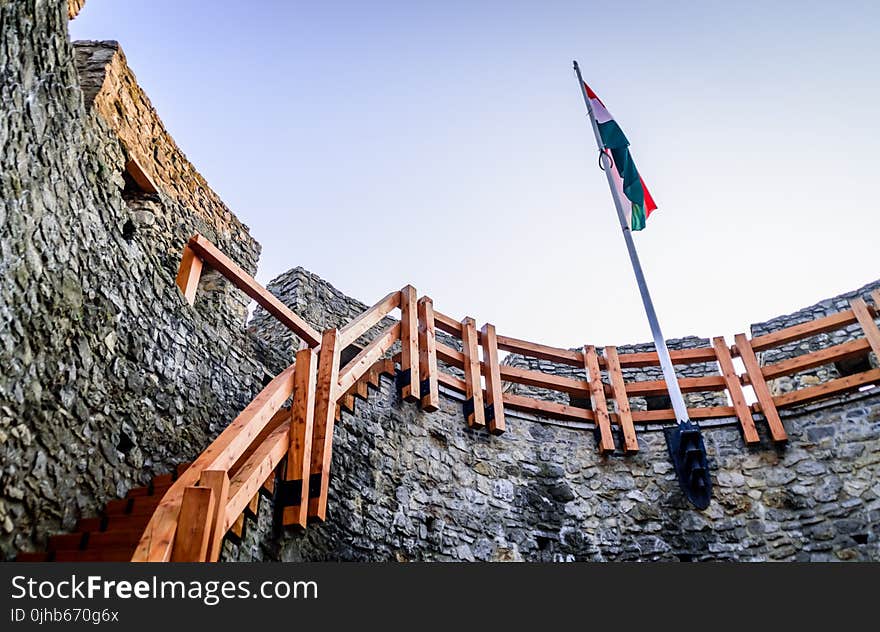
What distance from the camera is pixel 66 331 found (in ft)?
12.2

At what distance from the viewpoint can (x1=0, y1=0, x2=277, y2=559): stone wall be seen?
129 inches

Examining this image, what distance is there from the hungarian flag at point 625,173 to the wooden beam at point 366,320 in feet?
11.0

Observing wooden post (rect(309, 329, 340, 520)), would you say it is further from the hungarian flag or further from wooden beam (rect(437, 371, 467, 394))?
the hungarian flag

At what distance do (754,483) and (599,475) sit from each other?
143cm

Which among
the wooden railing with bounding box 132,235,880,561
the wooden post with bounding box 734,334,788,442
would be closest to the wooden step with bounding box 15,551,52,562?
the wooden railing with bounding box 132,235,880,561

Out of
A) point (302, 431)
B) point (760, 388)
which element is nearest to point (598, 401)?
point (760, 388)

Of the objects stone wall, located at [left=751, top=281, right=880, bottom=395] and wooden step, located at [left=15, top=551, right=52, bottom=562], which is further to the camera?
stone wall, located at [left=751, top=281, right=880, bottom=395]

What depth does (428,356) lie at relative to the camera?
5.82m

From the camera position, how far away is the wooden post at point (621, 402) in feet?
21.1

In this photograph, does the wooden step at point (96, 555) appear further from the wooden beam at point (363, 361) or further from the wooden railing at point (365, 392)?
the wooden beam at point (363, 361)

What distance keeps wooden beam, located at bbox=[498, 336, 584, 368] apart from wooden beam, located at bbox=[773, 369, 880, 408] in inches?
78.4

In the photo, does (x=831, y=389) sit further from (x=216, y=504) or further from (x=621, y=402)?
(x=216, y=504)

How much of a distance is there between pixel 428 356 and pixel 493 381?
2.65 feet

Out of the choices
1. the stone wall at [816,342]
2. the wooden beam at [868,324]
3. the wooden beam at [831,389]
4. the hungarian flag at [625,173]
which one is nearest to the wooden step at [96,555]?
the wooden beam at [831,389]
